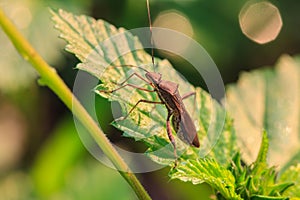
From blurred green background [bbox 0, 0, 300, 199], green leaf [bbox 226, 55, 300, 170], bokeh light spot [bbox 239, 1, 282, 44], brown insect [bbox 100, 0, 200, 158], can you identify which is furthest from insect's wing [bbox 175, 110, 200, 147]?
bokeh light spot [bbox 239, 1, 282, 44]

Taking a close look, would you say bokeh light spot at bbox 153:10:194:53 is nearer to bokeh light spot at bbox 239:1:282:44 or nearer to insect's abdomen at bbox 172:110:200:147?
bokeh light spot at bbox 239:1:282:44

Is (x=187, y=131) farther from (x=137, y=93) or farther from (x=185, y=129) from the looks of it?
(x=137, y=93)

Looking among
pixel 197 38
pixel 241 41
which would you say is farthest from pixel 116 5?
pixel 241 41

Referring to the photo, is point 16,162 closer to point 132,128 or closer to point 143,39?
point 143,39

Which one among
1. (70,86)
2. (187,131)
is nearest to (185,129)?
(187,131)

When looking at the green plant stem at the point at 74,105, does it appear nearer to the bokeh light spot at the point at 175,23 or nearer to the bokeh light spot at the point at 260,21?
the bokeh light spot at the point at 175,23

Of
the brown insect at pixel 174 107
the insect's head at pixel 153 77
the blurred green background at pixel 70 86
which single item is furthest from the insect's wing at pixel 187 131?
the blurred green background at pixel 70 86
